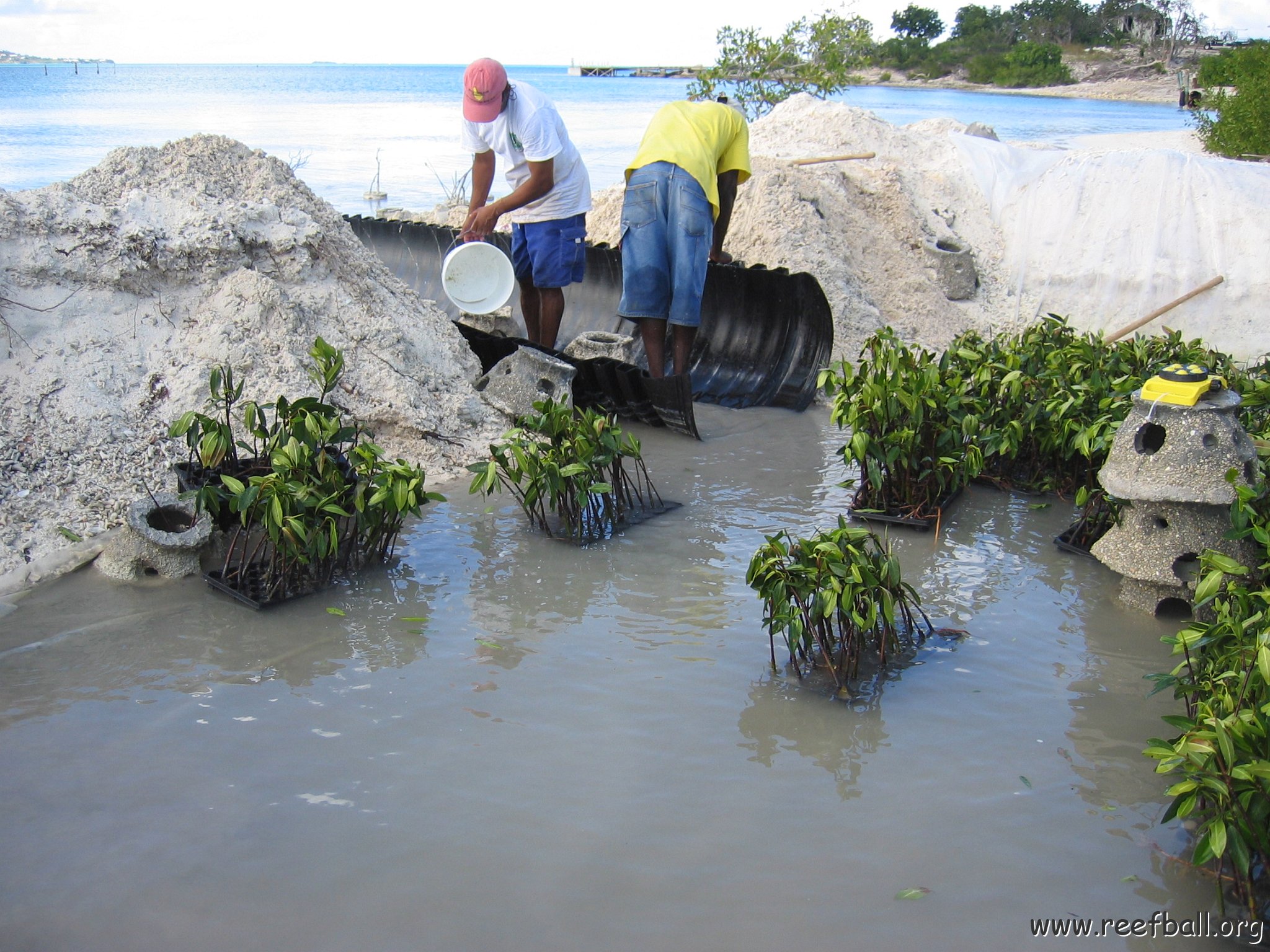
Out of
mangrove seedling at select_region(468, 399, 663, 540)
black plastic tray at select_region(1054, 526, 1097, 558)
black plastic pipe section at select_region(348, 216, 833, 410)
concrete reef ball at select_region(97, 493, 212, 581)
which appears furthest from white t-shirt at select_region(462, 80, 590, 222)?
black plastic tray at select_region(1054, 526, 1097, 558)

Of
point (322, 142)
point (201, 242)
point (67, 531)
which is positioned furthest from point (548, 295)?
point (322, 142)

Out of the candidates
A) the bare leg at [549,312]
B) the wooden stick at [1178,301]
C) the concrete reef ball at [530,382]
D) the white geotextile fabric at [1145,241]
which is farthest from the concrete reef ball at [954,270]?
the concrete reef ball at [530,382]

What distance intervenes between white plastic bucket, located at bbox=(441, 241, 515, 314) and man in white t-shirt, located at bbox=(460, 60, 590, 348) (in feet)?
0.37

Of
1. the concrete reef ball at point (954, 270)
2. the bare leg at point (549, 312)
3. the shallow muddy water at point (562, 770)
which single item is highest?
the concrete reef ball at point (954, 270)

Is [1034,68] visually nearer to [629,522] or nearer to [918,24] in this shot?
[918,24]

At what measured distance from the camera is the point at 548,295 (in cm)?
591

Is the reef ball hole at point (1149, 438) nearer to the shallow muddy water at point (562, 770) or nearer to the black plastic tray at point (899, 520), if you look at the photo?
the shallow muddy water at point (562, 770)

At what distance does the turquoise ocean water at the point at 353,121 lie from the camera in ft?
60.7

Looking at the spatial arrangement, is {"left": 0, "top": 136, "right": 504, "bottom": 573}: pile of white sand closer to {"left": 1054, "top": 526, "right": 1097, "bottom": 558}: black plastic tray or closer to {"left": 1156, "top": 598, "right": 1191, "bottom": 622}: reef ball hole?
{"left": 1054, "top": 526, "right": 1097, "bottom": 558}: black plastic tray

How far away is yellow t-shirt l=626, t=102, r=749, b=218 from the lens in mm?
5438

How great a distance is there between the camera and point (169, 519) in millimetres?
3834

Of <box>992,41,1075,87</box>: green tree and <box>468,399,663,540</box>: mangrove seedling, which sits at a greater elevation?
<box>992,41,1075,87</box>: green tree

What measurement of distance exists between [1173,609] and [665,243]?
3.25 meters

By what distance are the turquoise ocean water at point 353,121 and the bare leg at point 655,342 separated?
24.5 ft
